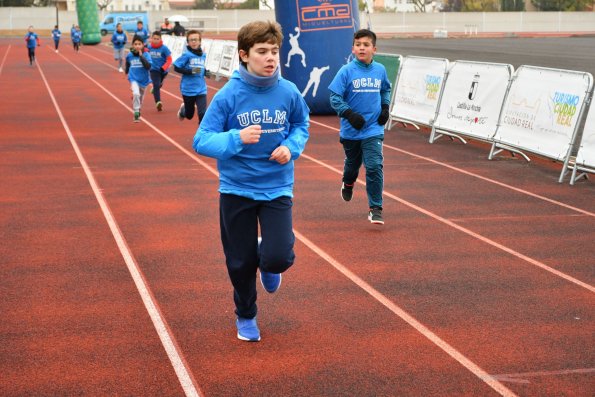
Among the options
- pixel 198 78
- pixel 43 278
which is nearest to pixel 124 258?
pixel 43 278

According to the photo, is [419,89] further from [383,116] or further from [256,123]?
[256,123]

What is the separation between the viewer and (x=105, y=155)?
50.1ft

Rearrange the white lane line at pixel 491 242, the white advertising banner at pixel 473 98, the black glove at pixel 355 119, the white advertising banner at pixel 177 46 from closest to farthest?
the white lane line at pixel 491 242, the black glove at pixel 355 119, the white advertising banner at pixel 473 98, the white advertising banner at pixel 177 46

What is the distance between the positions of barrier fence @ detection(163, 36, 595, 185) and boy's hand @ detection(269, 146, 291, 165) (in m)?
7.73

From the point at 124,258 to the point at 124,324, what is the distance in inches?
78.6

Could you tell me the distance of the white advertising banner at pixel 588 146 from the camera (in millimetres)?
12516

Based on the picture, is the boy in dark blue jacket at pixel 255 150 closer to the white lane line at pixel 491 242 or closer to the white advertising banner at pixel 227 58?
the white lane line at pixel 491 242

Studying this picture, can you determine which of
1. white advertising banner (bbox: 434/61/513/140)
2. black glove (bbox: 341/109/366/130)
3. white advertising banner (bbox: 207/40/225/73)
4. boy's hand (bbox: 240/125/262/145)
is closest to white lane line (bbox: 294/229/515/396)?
black glove (bbox: 341/109/366/130)

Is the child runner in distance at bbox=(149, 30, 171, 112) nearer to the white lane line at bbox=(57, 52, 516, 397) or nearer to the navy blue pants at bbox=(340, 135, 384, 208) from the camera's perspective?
the navy blue pants at bbox=(340, 135, 384, 208)

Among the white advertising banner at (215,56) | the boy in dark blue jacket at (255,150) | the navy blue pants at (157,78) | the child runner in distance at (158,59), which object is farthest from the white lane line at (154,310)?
the white advertising banner at (215,56)

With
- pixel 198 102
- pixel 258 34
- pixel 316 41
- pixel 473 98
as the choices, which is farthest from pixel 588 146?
pixel 316 41

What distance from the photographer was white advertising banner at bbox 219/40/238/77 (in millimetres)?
31656

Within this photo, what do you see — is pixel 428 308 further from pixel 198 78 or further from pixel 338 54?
pixel 338 54

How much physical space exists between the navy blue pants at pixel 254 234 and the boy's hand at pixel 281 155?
0.31 m
